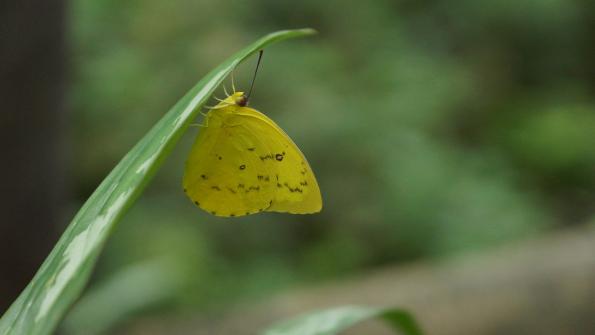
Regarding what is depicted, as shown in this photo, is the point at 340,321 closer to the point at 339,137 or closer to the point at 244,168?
the point at 244,168

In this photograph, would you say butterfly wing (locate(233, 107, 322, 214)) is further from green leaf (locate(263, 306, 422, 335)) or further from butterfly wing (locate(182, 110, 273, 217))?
green leaf (locate(263, 306, 422, 335))

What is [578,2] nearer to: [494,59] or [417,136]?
[494,59]

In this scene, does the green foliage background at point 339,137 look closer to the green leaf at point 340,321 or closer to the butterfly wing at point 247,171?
the butterfly wing at point 247,171

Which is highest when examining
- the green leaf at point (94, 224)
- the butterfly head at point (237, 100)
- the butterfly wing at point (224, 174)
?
the butterfly head at point (237, 100)

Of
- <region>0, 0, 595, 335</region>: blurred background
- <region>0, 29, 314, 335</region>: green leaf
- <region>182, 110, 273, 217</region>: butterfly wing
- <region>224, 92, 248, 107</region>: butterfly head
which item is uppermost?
<region>0, 0, 595, 335</region>: blurred background

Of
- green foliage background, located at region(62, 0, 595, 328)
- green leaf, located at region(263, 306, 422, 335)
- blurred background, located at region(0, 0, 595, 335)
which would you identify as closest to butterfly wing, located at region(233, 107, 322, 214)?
green leaf, located at region(263, 306, 422, 335)

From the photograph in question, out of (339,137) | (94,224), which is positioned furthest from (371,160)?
(94,224)

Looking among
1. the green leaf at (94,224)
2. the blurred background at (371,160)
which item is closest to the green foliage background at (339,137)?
the blurred background at (371,160)
